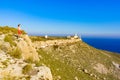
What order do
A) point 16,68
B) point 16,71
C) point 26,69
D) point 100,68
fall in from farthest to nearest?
point 100,68 → point 16,68 → point 26,69 → point 16,71

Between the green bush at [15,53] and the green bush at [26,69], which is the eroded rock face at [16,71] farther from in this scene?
the green bush at [15,53]

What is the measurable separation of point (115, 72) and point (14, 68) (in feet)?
200

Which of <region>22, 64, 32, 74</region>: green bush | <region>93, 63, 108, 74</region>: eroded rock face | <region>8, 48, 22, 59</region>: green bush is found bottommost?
<region>93, 63, 108, 74</region>: eroded rock face

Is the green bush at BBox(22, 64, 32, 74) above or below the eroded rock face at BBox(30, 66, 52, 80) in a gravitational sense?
above

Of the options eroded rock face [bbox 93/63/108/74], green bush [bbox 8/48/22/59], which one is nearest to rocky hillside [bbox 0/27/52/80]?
green bush [bbox 8/48/22/59]

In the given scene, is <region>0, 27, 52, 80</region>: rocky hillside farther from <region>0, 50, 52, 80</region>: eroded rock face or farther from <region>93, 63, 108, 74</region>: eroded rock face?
<region>93, 63, 108, 74</region>: eroded rock face

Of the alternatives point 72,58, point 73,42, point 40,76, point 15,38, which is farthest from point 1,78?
point 73,42

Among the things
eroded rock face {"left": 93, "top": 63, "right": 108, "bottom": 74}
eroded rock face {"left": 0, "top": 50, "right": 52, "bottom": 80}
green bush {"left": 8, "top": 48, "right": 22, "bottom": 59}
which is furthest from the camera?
eroded rock face {"left": 93, "top": 63, "right": 108, "bottom": 74}

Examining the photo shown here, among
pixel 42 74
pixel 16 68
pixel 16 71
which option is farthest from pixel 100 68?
pixel 16 71

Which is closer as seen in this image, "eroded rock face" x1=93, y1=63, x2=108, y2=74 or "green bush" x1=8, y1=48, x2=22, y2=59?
"green bush" x1=8, y1=48, x2=22, y2=59

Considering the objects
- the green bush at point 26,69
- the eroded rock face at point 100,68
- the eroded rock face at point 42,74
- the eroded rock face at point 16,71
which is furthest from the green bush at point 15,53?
the eroded rock face at point 100,68

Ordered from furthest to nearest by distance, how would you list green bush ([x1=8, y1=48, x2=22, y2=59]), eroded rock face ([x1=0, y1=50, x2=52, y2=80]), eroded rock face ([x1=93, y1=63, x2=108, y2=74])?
eroded rock face ([x1=93, y1=63, x2=108, y2=74]) → green bush ([x1=8, y1=48, x2=22, y2=59]) → eroded rock face ([x1=0, y1=50, x2=52, y2=80])

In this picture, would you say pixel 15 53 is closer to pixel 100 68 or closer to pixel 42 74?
pixel 42 74

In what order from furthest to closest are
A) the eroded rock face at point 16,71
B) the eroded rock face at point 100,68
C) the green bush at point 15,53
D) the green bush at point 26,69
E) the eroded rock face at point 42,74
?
the eroded rock face at point 100,68 < the green bush at point 15,53 < the green bush at point 26,69 < the eroded rock face at point 42,74 < the eroded rock face at point 16,71
